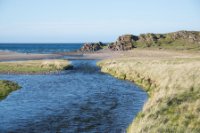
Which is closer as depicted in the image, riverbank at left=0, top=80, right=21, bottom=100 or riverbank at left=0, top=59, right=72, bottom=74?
riverbank at left=0, top=80, right=21, bottom=100

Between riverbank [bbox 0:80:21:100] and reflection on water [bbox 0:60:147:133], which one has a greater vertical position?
riverbank [bbox 0:80:21:100]

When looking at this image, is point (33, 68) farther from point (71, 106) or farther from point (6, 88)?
point (71, 106)

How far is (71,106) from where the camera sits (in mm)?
45750

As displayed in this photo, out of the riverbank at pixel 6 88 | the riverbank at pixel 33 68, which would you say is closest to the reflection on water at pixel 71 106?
the riverbank at pixel 6 88

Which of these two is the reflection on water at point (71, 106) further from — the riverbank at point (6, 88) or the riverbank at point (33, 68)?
the riverbank at point (33, 68)

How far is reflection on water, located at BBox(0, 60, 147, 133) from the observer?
35588 mm

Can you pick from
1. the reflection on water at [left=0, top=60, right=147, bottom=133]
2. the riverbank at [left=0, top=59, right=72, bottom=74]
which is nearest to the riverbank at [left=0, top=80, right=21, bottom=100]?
the reflection on water at [left=0, top=60, right=147, bottom=133]

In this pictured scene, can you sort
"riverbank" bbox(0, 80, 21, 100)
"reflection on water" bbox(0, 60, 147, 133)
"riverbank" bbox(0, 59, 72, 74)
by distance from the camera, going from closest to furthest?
"reflection on water" bbox(0, 60, 147, 133) < "riverbank" bbox(0, 80, 21, 100) < "riverbank" bbox(0, 59, 72, 74)

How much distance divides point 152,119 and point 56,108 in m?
18.1

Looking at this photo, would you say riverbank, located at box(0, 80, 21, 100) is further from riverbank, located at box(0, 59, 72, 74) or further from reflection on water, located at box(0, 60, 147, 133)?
riverbank, located at box(0, 59, 72, 74)

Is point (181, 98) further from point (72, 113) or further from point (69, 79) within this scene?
point (69, 79)

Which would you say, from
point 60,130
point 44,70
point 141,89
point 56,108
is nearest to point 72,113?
point 56,108

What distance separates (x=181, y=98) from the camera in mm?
33031

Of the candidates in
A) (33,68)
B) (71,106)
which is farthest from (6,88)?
(33,68)
